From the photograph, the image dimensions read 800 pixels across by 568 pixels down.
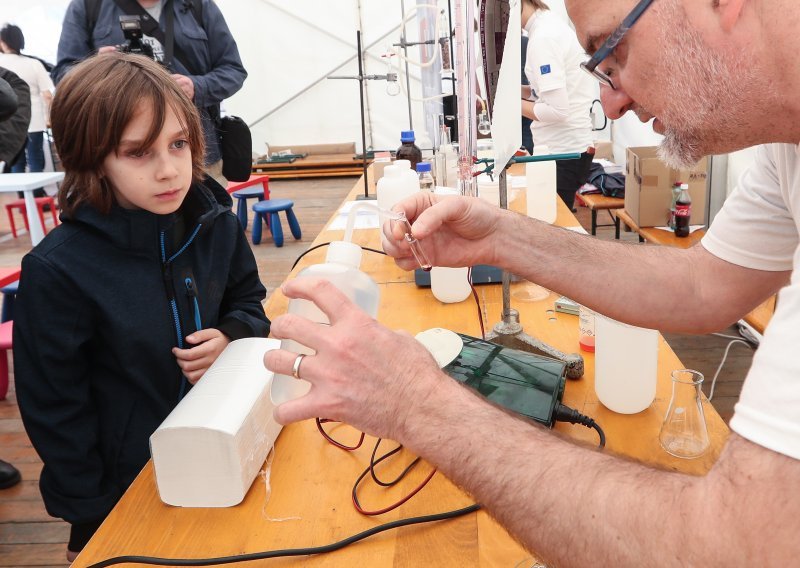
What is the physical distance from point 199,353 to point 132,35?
1516mm

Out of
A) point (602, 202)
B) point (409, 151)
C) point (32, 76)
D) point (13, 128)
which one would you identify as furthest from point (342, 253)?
point (32, 76)

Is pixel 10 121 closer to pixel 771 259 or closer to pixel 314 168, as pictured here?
pixel 771 259

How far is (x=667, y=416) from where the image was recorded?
Answer: 2.99 feet

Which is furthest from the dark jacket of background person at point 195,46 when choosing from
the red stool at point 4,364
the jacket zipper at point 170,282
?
the jacket zipper at point 170,282

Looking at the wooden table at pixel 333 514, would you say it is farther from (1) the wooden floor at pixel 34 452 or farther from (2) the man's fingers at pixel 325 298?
(1) the wooden floor at pixel 34 452

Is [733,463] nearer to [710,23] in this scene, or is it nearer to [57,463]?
[710,23]

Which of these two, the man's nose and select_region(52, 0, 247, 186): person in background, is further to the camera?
select_region(52, 0, 247, 186): person in background

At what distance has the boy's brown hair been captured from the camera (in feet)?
3.92

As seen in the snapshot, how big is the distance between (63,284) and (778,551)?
3.63ft

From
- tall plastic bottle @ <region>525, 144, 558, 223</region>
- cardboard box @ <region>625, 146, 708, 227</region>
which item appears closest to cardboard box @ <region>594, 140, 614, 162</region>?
cardboard box @ <region>625, 146, 708, 227</region>

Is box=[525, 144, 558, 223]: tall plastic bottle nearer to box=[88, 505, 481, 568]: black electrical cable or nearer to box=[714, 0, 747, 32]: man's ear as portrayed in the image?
box=[714, 0, 747, 32]: man's ear

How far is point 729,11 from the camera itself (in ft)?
2.21

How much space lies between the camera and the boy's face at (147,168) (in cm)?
123

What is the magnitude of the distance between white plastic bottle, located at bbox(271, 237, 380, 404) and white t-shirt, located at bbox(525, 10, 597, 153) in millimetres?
2157
